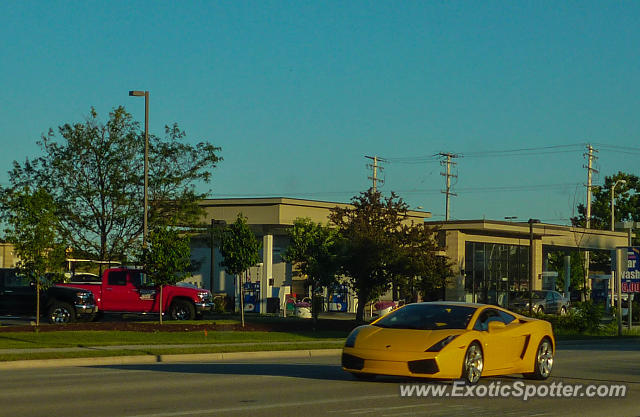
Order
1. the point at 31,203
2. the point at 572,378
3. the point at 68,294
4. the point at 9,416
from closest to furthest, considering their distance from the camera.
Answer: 1. the point at 9,416
2. the point at 572,378
3. the point at 31,203
4. the point at 68,294

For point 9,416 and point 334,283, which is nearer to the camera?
point 9,416

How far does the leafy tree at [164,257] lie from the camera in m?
34.6

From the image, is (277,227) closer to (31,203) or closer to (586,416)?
(31,203)

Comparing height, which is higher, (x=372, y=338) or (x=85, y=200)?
(x=85, y=200)

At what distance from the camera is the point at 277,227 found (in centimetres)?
5531

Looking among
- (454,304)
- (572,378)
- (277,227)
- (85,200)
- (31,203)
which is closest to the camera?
(454,304)

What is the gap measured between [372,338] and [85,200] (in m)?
28.3

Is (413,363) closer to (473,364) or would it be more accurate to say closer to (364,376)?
(473,364)

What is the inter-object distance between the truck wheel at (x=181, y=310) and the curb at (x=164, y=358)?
13.0 metres

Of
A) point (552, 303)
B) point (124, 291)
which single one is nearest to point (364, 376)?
point (124, 291)

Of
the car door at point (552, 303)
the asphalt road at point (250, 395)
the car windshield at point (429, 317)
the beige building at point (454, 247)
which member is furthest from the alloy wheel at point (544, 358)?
the car door at point (552, 303)

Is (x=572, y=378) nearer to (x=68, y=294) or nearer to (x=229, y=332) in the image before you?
(x=229, y=332)

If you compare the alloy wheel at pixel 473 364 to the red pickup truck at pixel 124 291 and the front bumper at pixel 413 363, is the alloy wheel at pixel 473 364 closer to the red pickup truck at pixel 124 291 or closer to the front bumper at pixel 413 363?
the front bumper at pixel 413 363

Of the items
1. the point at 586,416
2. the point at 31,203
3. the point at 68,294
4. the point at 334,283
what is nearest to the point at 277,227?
the point at 334,283
